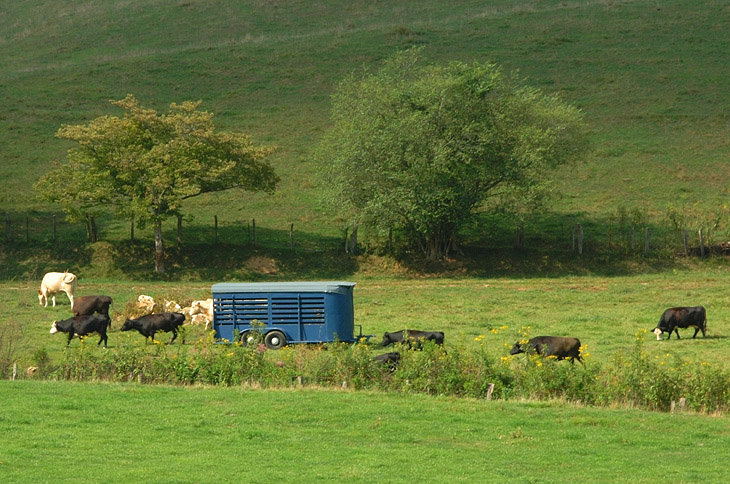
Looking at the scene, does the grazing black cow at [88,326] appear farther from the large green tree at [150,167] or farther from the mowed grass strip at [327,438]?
the large green tree at [150,167]

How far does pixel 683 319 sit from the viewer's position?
28.3 m

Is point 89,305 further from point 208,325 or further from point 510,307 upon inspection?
point 510,307

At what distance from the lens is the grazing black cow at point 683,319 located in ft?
→ 92.8

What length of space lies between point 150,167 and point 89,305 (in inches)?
666

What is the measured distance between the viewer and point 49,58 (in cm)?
9556

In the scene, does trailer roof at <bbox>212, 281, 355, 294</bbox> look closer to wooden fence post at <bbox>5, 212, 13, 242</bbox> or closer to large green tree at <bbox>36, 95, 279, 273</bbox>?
large green tree at <bbox>36, 95, 279, 273</bbox>

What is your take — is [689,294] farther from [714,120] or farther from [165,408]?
Answer: [714,120]

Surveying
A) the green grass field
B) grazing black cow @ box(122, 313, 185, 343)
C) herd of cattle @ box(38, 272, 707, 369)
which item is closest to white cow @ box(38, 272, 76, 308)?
the green grass field

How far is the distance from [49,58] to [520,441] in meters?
89.0

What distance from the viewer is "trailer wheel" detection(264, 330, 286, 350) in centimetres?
2681

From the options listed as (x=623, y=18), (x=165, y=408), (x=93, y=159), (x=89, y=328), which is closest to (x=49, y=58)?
(x=93, y=159)

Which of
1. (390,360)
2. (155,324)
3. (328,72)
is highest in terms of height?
(328,72)

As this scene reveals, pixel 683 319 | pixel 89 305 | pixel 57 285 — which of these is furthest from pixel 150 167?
pixel 683 319

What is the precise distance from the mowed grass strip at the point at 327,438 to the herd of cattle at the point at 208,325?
359 centimetres
